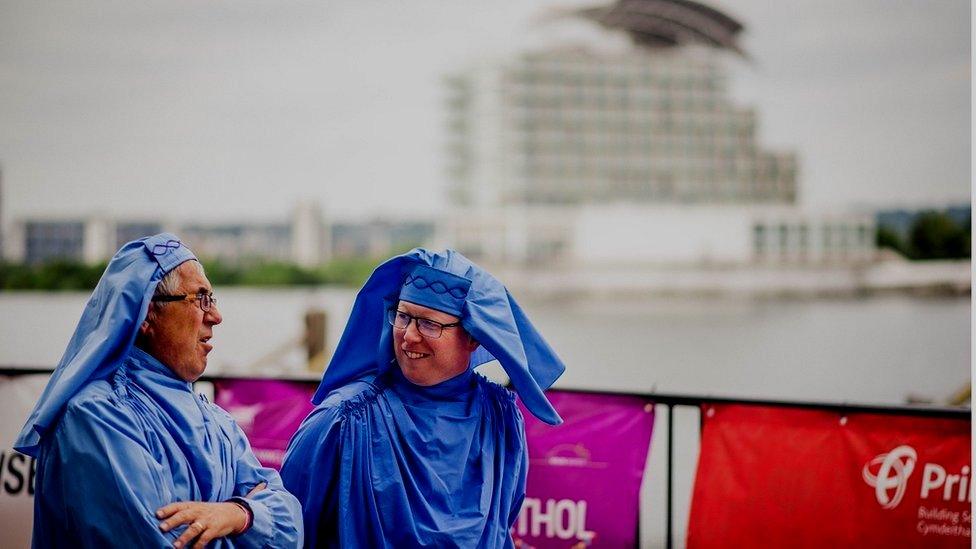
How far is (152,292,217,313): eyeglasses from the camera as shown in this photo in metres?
1.73

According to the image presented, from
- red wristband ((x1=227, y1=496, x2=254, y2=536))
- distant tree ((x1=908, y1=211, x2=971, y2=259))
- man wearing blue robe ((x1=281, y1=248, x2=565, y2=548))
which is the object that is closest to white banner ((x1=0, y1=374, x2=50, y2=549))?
man wearing blue robe ((x1=281, y1=248, x2=565, y2=548))

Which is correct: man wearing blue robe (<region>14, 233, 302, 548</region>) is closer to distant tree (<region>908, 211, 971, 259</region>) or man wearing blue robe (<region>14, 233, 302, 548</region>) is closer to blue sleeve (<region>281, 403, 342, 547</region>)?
blue sleeve (<region>281, 403, 342, 547</region>)

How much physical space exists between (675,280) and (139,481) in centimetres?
7734

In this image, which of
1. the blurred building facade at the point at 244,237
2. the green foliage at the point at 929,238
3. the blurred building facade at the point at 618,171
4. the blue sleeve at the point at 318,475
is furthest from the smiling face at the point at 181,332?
A: the green foliage at the point at 929,238

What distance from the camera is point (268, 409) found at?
387cm

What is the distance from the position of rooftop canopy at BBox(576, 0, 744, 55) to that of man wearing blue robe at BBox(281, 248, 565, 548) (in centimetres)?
9536

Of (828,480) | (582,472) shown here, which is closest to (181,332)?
(582,472)

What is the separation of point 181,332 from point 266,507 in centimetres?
36

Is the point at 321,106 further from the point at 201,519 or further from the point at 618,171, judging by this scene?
the point at 201,519

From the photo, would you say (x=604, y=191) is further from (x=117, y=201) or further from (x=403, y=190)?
(x=117, y=201)

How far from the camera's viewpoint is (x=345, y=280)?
7769cm

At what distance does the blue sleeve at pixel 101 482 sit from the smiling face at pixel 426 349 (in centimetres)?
67

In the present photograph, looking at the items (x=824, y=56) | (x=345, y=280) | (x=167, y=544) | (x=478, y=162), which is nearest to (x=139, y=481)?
(x=167, y=544)

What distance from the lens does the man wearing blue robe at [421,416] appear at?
2006 millimetres
